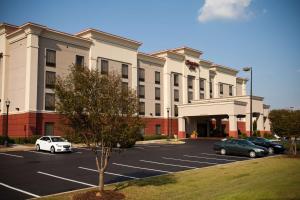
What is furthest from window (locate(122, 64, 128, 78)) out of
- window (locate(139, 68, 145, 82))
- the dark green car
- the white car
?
the dark green car

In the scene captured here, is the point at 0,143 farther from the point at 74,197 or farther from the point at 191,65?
the point at 191,65

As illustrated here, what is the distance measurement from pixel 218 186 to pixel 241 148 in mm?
15103

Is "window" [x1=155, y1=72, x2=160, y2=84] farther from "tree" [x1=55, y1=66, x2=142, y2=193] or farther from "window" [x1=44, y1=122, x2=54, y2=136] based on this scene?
"tree" [x1=55, y1=66, x2=142, y2=193]

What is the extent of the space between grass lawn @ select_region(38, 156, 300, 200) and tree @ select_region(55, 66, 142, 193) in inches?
85.1

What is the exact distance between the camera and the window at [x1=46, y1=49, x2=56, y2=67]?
42.0m

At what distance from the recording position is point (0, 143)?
3559 centimetres

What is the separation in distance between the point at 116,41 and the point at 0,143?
925 inches

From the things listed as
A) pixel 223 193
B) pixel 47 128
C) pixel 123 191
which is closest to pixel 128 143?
pixel 123 191

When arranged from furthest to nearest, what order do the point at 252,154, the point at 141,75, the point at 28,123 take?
1. the point at 141,75
2. the point at 28,123
3. the point at 252,154

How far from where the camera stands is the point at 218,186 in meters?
13.4

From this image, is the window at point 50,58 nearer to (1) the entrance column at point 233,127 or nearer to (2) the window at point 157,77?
(2) the window at point 157,77

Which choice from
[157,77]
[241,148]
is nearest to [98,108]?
[241,148]

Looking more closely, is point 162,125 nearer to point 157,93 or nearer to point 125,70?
point 157,93

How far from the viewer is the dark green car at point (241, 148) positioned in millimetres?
26834
